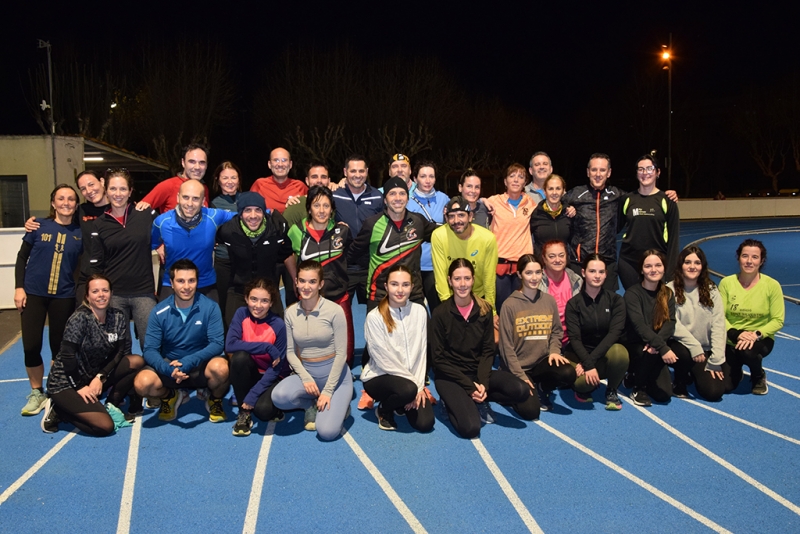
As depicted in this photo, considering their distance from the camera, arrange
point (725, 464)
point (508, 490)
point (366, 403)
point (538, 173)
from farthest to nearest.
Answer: point (538, 173), point (366, 403), point (725, 464), point (508, 490)

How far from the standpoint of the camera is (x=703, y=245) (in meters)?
19.5

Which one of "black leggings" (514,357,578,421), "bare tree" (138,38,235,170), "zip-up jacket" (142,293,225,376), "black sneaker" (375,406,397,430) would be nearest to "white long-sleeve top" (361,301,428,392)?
"black sneaker" (375,406,397,430)

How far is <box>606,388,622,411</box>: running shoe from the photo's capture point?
5.38 metres

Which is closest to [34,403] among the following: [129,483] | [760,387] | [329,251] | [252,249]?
[129,483]

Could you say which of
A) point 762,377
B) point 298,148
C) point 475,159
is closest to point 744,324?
point 762,377

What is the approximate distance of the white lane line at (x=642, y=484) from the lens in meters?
3.63

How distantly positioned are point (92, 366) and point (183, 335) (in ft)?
2.35

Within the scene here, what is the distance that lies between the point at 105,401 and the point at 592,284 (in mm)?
4233

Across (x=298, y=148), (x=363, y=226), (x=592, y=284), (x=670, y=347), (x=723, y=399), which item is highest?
(x=298, y=148)

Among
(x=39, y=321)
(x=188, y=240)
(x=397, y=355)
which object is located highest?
(x=188, y=240)

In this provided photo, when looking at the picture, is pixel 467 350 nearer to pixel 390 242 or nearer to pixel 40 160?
pixel 390 242

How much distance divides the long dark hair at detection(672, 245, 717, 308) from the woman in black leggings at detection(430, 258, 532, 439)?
1.78m

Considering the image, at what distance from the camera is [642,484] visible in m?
4.07

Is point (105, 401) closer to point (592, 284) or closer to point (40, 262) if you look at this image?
point (40, 262)
